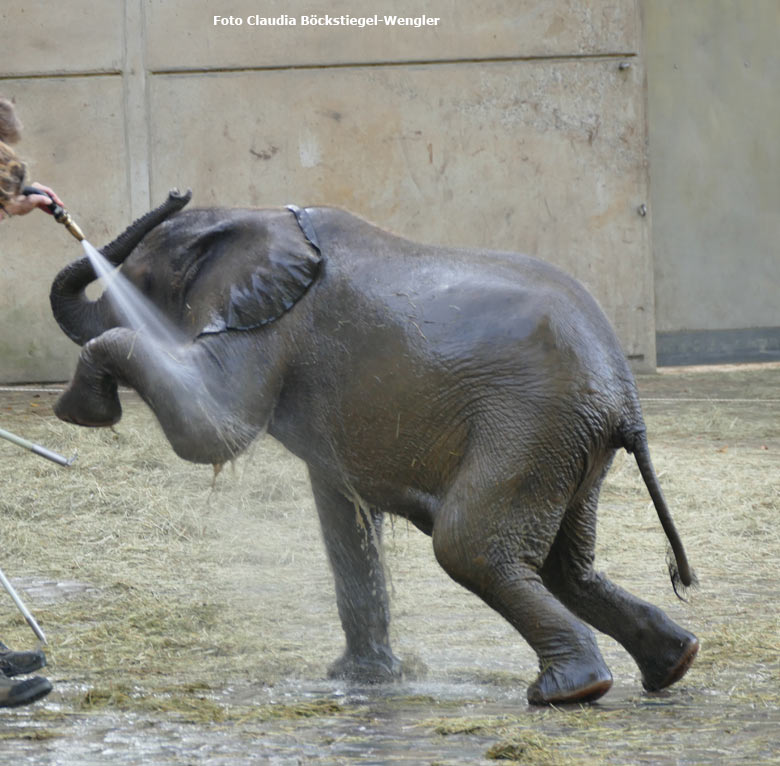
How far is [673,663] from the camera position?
4738mm

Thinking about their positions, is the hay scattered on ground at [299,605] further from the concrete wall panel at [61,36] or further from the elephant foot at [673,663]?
the concrete wall panel at [61,36]

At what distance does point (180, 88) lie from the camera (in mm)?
13117

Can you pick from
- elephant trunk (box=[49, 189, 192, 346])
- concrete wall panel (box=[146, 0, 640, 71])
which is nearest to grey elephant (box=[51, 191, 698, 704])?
elephant trunk (box=[49, 189, 192, 346])

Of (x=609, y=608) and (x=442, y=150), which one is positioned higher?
(x=442, y=150)

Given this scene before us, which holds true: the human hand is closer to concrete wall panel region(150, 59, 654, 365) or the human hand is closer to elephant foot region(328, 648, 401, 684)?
elephant foot region(328, 648, 401, 684)

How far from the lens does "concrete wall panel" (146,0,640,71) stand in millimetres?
13102

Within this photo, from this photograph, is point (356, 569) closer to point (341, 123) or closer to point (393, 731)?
point (393, 731)

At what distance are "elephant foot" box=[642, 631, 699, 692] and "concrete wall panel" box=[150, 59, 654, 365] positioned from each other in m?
8.84

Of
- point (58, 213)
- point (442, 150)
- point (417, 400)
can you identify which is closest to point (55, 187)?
point (442, 150)

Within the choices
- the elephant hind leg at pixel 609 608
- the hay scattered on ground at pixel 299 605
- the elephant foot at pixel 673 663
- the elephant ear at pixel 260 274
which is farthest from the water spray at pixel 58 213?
the elephant foot at pixel 673 663

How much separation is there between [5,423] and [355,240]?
5998 millimetres

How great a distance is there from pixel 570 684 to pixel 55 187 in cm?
968

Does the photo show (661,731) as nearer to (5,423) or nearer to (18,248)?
(5,423)

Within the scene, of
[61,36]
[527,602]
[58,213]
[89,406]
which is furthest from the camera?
[61,36]
